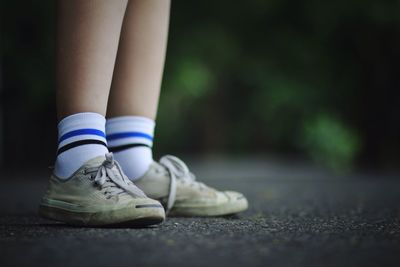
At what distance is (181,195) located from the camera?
1.98m

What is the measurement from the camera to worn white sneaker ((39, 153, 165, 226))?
152 cm

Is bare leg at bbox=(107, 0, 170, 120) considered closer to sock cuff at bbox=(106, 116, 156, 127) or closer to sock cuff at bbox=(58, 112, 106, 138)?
sock cuff at bbox=(106, 116, 156, 127)

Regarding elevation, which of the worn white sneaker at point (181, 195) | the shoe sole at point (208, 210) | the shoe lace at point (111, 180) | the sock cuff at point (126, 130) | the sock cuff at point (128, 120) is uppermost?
the sock cuff at point (128, 120)

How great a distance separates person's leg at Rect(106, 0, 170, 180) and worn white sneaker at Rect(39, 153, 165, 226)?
0.34 meters

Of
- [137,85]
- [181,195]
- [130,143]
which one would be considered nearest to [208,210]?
[181,195]

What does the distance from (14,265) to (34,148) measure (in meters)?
5.99

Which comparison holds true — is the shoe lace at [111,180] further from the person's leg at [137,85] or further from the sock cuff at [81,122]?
the person's leg at [137,85]

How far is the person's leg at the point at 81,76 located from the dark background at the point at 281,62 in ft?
13.2

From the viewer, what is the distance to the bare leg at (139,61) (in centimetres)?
201

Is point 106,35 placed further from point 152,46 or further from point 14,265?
point 14,265

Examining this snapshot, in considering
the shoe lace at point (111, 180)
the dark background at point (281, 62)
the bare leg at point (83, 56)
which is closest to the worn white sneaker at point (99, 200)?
the shoe lace at point (111, 180)

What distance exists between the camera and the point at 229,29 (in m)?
7.23

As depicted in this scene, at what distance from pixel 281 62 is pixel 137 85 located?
4.77 metres

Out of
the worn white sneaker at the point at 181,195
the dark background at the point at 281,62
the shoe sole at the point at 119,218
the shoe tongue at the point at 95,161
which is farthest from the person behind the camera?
the dark background at the point at 281,62
